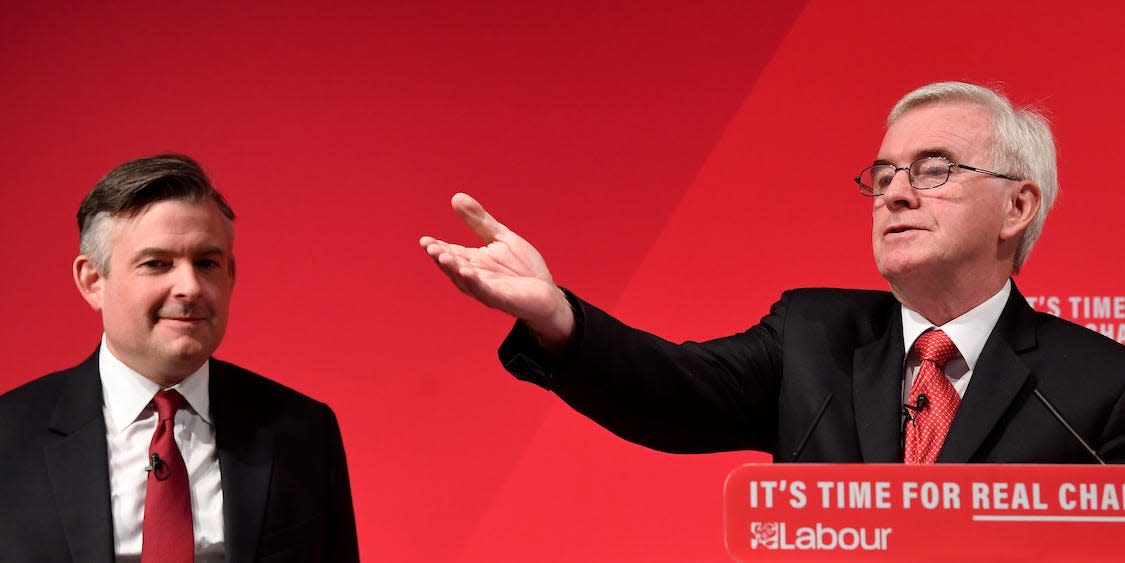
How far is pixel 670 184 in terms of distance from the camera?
9.27 ft

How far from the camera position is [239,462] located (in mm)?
2104

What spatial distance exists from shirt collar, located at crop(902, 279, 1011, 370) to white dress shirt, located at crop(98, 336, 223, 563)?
121cm

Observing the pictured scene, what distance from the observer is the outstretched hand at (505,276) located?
157 centimetres

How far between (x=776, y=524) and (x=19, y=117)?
2308mm

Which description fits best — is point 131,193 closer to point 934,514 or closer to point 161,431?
point 161,431

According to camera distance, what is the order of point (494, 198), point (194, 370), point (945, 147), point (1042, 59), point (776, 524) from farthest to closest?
point (494, 198) < point (1042, 59) < point (194, 370) < point (945, 147) < point (776, 524)

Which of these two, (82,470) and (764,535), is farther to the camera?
(82,470)

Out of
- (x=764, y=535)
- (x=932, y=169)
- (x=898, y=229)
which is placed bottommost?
(x=764, y=535)

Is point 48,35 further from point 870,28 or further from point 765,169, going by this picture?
point 870,28

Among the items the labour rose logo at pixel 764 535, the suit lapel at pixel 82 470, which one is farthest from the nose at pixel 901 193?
the suit lapel at pixel 82 470

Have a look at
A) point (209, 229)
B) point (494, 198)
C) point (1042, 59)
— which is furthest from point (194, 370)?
point (1042, 59)

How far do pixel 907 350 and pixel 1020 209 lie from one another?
1.03ft

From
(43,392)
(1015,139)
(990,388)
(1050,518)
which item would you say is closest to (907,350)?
(990,388)

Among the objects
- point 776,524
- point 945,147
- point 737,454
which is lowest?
point 776,524
